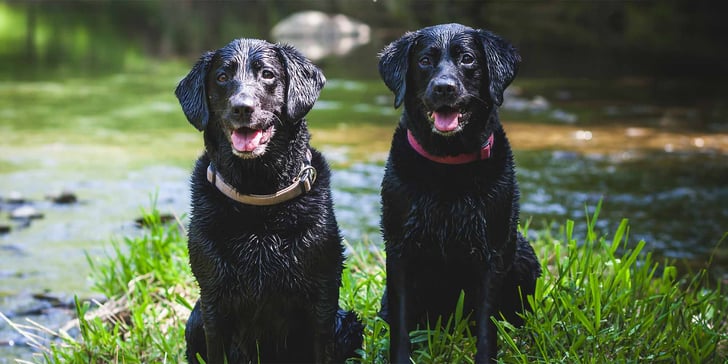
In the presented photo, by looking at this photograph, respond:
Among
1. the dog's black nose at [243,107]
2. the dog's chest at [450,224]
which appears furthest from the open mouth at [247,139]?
the dog's chest at [450,224]

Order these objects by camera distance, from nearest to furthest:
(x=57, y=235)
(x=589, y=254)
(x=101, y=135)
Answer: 1. (x=589, y=254)
2. (x=57, y=235)
3. (x=101, y=135)

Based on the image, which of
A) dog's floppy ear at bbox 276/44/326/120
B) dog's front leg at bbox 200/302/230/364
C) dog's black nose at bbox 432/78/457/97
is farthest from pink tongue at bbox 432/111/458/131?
dog's front leg at bbox 200/302/230/364

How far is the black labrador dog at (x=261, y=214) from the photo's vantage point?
363 centimetres

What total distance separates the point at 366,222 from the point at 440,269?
14.2 ft

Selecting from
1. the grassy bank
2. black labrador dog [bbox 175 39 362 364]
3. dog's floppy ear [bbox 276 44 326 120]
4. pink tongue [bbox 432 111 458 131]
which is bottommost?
the grassy bank

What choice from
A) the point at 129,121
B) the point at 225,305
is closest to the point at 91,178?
the point at 129,121

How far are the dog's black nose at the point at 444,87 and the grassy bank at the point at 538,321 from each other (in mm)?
1111

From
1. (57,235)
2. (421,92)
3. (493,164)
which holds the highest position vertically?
(421,92)

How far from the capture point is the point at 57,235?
7.75 m

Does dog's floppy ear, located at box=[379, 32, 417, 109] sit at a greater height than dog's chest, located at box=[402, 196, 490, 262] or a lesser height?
greater

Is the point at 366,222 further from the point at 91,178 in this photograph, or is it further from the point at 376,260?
the point at 91,178

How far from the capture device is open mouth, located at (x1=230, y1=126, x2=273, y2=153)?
354 cm

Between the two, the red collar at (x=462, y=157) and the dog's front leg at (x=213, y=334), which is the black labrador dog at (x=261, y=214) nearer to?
the dog's front leg at (x=213, y=334)

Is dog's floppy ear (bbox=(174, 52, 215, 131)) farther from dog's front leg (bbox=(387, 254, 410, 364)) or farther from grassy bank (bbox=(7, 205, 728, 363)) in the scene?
grassy bank (bbox=(7, 205, 728, 363))
